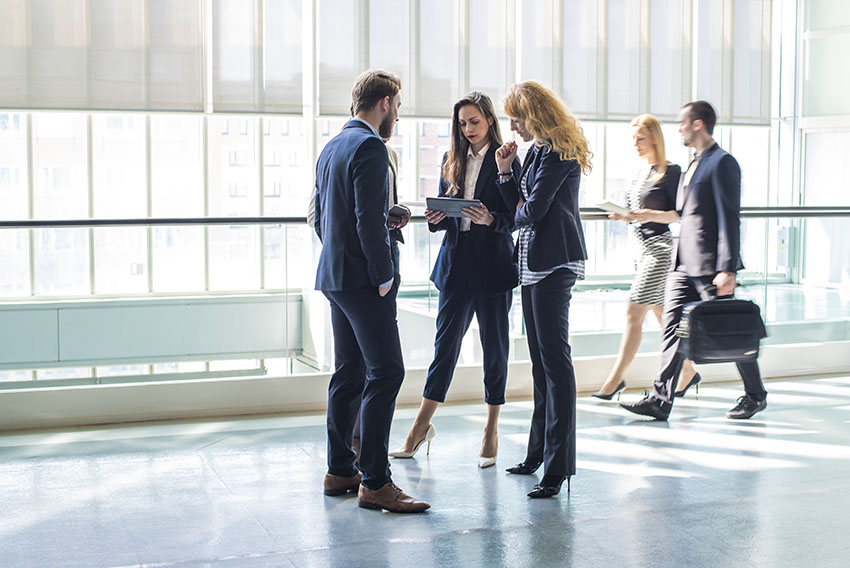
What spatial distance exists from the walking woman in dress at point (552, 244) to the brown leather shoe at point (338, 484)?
742 millimetres

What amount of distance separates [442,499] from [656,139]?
2.37 m

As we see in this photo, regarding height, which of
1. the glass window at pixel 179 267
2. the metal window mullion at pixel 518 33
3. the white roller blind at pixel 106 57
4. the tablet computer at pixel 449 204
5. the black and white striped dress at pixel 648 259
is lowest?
the glass window at pixel 179 267

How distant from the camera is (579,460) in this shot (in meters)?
4.31

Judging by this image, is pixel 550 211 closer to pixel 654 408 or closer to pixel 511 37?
pixel 654 408

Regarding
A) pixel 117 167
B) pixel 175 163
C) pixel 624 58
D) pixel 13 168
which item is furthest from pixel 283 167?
pixel 624 58

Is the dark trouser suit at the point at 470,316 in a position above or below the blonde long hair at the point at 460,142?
below

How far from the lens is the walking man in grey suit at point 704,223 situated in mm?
4531

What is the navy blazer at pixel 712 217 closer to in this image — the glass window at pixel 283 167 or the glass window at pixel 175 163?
the glass window at pixel 283 167

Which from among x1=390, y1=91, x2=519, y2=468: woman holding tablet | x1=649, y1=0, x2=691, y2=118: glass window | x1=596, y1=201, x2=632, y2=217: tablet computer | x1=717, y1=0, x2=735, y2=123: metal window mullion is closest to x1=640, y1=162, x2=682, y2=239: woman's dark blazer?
x1=596, y1=201, x2=632, y2=217: tablet computer

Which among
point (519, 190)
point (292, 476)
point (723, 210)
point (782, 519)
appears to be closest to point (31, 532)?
point (292, 476)

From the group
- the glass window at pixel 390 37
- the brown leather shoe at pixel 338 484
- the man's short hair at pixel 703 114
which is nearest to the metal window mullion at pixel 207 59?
the glass window at pixel 390 37

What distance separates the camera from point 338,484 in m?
3.77

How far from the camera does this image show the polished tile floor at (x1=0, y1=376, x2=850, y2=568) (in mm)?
3109

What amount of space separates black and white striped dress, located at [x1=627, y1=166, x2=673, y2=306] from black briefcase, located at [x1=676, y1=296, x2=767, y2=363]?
95 centimetres
